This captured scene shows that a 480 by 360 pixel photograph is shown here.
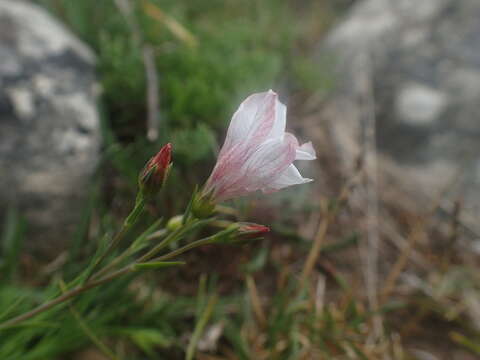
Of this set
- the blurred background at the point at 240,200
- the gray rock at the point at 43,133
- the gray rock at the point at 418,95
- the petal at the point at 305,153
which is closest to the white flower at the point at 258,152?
the petal at the point at 305,153

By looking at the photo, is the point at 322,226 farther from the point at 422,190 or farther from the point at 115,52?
the point at 115,52

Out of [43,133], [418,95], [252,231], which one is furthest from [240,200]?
[418,95]

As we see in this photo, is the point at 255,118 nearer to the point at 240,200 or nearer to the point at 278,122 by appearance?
the point at 278,122

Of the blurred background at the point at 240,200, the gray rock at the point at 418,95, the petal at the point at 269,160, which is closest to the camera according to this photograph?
the petal at the point at 269,160

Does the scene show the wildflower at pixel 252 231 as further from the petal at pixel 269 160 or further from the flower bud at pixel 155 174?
the flower bud at pixel 155 174

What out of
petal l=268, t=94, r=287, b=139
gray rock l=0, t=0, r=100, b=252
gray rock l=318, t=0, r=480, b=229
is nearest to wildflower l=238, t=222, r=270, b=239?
petal l=268, t=94, r=287, b=139
